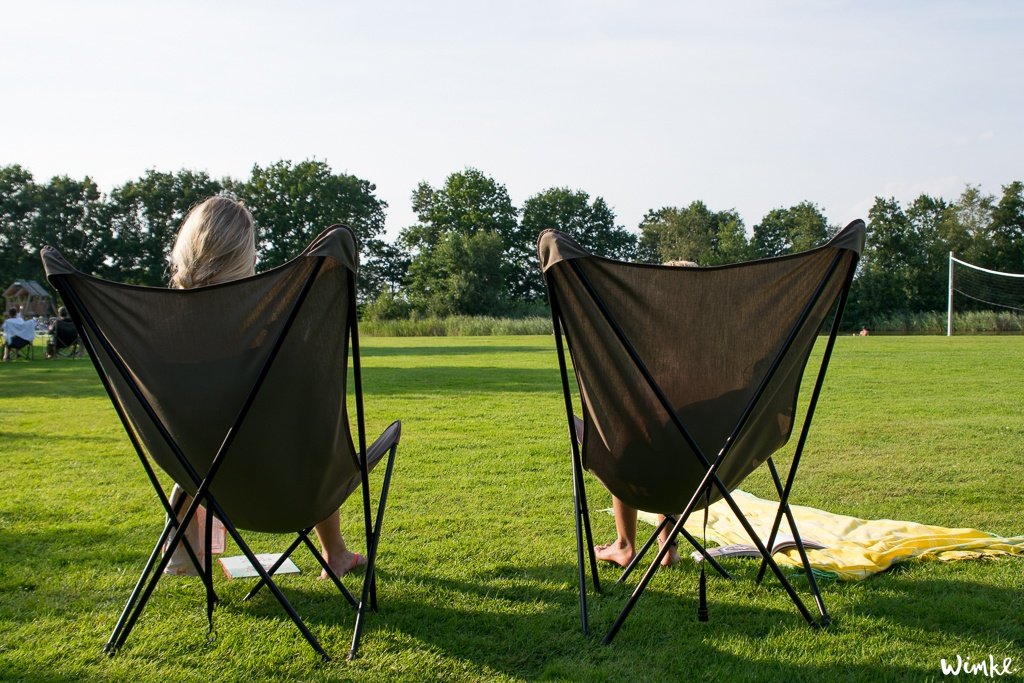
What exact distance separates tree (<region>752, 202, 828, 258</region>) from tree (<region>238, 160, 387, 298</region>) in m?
32.7

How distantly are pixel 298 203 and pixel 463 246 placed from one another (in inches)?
656

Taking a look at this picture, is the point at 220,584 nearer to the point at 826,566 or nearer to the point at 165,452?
the point at 165,452

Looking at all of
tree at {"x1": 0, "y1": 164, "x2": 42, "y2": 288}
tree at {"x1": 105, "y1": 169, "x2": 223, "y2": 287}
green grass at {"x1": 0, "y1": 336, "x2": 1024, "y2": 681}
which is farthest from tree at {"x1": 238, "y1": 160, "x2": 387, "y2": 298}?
green grass at {"x1": 0, "y1": 336, "x2": 1024, "y2": 681}

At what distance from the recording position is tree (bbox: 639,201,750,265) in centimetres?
6275

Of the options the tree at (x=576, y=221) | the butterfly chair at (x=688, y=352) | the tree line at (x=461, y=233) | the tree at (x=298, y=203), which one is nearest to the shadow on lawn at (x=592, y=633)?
the butterfly chair at (x=688, y=352)

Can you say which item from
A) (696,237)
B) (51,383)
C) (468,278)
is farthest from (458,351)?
(696,237)

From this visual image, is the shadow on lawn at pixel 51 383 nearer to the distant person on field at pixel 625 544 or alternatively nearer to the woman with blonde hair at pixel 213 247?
the woman with blonde hair at pixel 213 247

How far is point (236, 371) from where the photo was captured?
8.85ft

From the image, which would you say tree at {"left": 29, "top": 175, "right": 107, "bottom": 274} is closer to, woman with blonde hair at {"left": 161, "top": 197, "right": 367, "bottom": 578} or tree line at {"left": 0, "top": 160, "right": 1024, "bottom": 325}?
tree line at {"left": 0, "top": 160, "right": 1024, "bottom": 325}

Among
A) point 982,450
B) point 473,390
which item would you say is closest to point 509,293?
point 473,390

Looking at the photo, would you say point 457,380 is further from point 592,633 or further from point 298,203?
point 298,203

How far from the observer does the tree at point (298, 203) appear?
67.8m

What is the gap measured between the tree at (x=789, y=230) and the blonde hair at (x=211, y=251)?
A: 60256mm

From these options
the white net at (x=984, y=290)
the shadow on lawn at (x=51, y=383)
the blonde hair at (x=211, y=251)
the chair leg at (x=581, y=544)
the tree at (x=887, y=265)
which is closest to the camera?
the chair leg at (x=581, y=544)
